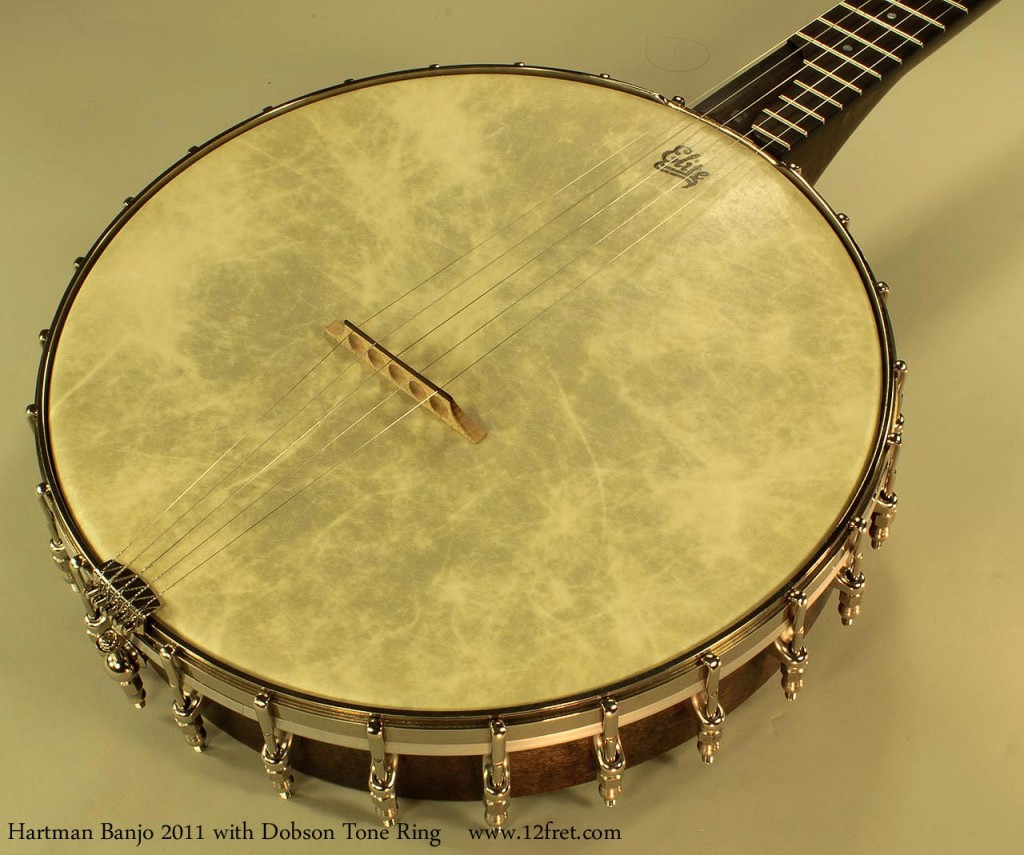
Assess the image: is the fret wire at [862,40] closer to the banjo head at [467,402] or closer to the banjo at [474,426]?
the banjo at [474,426]

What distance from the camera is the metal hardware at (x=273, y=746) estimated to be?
1649 mm

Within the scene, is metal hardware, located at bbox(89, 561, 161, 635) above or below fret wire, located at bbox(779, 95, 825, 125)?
below

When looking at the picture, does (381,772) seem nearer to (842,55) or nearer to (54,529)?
(54,529)

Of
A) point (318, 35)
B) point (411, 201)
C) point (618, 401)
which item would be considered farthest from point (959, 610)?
point (318, 35)

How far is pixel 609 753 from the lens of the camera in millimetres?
1729

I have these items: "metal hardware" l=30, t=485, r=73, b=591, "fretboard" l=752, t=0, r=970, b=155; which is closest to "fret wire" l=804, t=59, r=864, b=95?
"fretboard" l=752, t=0, r=970, b=155

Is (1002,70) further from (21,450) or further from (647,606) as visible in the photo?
(21,450)

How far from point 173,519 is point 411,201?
0.65 meters

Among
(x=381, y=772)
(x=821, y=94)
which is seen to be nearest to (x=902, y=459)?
(x=821, y=94)

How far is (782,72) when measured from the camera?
7.57ft

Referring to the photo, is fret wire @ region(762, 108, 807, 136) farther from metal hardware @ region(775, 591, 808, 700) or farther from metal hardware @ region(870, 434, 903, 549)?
metal hardware @ region(775, 591, 808, 700)

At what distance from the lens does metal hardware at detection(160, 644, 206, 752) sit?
1.69 metres

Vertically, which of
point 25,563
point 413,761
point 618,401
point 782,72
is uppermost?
point 782,72

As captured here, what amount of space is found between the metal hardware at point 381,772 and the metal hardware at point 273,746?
11cm
